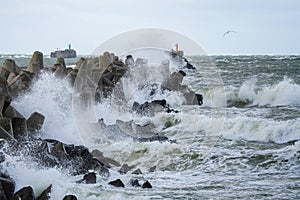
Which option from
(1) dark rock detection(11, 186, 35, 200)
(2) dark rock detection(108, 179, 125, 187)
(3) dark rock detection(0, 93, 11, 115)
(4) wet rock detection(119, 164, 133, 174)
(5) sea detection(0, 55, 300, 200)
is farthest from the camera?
(3) dark rock detection(0, 93, 11, 115)

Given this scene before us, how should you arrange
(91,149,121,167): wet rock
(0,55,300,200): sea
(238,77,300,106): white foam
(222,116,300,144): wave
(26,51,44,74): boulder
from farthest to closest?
(238,77,300,106): white foam → (26,51,44,74): boulder → (222,116,300,144): wave → (91,149,121,167): wet rock → (0,55,300,200): sea

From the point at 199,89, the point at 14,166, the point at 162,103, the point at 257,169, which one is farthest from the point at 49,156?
the point at 199,89

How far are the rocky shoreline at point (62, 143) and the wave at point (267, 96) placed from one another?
2635mm

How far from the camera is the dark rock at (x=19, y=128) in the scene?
28.6 ft

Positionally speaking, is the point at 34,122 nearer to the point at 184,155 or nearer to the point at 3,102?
the point at 3,102

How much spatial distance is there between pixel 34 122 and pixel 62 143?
37.2 inches

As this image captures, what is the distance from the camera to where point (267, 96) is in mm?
22953

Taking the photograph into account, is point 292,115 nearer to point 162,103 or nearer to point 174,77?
point 162,103

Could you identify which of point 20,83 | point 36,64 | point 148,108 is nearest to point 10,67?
point 36,64

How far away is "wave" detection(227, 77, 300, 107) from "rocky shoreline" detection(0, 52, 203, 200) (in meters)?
2.64

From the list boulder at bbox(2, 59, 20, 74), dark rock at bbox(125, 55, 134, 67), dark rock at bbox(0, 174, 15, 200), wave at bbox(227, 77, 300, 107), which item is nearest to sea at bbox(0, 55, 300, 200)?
dark rock at bbox(0, 174, 15, 200)

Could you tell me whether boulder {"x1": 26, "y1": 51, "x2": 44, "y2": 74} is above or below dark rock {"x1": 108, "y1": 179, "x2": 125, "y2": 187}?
above

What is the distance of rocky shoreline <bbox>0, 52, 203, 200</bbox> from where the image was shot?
7.88 meters

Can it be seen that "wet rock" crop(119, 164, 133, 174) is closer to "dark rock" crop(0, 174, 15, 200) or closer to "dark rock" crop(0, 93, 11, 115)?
"dark rock" crop(0, 93, 11, 115)
